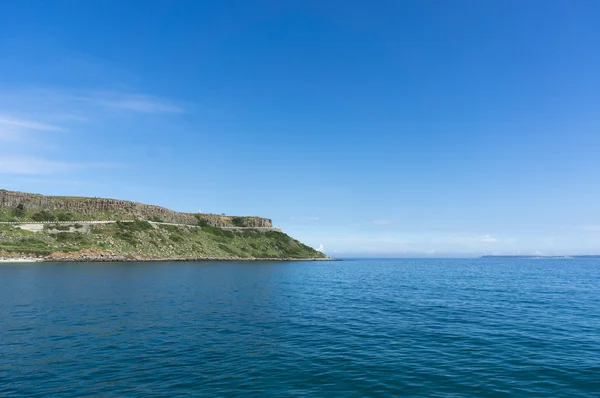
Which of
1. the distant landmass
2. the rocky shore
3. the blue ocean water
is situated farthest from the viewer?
the distant landmass

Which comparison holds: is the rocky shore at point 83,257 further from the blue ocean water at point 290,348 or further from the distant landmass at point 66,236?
the blue ocean water at point 290,348

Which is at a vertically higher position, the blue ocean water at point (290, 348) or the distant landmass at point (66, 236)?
the distant landmass at point (66, 236)

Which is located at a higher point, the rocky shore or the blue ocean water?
the rocky shore

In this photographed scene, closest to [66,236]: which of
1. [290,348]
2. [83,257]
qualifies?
[83,257]

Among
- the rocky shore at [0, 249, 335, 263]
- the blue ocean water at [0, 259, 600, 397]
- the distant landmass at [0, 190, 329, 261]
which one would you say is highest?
the distant landmass at [0, 190, 329, 261]

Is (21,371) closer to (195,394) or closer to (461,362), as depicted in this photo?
(195,394)

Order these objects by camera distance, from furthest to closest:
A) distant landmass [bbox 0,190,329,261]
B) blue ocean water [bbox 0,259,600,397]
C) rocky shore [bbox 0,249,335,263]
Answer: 1. distant landmass [bbox 0,190,329,261]
2. rocky shore [bbox 0,249,335,263]
3. blue ocean water [bbox 0,259,600,397]

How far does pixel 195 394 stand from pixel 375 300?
4416 centimetres

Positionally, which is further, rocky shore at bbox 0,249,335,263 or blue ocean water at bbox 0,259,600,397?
rocky shore at bbox 0,249,335,263

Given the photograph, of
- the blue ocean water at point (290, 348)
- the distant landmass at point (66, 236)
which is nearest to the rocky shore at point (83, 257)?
the distant landmass at point (66, 236)

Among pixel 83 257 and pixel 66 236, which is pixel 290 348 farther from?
pixel 66 236

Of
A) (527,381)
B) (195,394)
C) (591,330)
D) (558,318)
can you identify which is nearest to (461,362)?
(527,381)

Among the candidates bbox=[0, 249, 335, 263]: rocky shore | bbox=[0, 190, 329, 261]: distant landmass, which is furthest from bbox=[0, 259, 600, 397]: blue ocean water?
bbox=[0, 190, 329, 261]: distant landmass

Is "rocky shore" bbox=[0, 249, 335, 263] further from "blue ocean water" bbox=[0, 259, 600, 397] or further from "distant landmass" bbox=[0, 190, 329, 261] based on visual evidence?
"blue ocean water" bbox=[0, 259, 600, 397]
